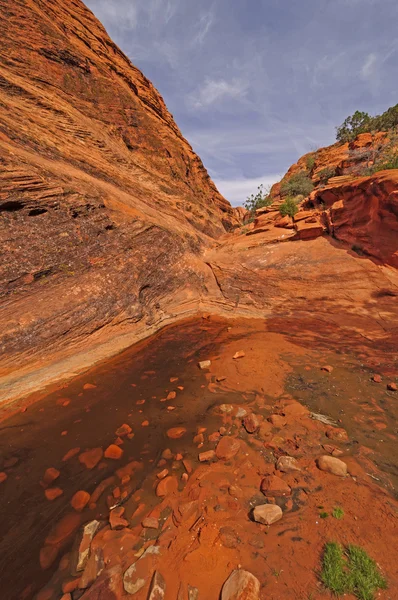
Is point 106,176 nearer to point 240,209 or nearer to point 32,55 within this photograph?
point 32,55

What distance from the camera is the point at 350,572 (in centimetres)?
262

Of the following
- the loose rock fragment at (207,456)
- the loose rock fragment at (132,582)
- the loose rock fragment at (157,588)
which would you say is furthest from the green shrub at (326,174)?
the loose rock fragment at (132,582)

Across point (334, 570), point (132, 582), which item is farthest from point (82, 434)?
point (334, 570)

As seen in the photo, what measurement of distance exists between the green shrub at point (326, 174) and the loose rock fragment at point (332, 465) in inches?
1045

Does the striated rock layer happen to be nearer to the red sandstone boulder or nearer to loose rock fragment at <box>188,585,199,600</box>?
the red sandstone boulder

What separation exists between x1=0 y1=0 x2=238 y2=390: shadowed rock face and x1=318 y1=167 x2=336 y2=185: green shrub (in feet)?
44.4

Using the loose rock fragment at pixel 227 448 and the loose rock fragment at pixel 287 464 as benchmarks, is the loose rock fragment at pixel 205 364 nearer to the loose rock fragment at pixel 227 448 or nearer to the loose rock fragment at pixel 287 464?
the loose rock fragment at pixel 227 448

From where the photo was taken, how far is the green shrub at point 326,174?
2389cm

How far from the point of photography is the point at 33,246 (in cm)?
856

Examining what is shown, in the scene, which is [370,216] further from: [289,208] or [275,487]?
[275,487]

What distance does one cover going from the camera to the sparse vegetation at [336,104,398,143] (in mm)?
27047

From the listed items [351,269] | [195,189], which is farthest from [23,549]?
[195,189]

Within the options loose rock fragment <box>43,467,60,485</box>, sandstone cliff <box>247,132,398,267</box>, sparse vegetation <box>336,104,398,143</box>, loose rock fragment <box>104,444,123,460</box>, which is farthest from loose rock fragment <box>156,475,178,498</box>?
sparse vegetation <box>336,104,398,143</box>

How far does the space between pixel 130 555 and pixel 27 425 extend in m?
4.32
